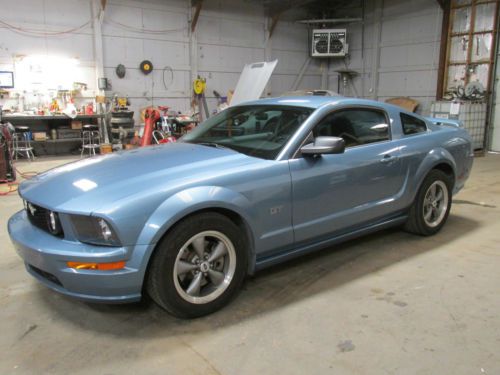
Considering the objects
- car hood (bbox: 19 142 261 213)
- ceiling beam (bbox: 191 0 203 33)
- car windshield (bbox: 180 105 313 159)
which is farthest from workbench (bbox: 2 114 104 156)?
car hood (bbox: 19 142 261 213)

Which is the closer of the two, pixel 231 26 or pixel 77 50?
pixel 77 50

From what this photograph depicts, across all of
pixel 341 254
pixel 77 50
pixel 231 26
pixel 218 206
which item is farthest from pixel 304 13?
pixel 218 206

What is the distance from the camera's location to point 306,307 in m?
2.54

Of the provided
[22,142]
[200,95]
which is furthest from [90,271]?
[200,95]

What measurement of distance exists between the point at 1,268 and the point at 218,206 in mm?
1938

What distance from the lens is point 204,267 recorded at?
2375mm

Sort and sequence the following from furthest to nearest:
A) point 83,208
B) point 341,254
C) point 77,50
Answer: point 77,50 < point 341,254 < point 83,208

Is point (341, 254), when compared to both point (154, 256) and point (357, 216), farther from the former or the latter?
point (154, 256)

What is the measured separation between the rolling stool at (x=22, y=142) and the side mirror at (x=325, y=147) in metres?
7.18

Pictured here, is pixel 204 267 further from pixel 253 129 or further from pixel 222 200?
pixel 253 129

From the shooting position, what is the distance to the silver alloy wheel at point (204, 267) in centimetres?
230

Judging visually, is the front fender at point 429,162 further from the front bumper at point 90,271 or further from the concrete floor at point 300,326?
the front bumper at point 90,271

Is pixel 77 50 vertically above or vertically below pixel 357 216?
above

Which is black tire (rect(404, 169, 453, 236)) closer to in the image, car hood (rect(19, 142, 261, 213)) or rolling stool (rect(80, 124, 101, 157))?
car hood (rect(19, 142, 261, 213))
